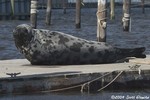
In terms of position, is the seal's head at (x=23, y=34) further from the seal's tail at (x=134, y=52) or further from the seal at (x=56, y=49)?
the seal's tail at (x=134, y=52)

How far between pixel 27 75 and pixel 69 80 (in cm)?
97

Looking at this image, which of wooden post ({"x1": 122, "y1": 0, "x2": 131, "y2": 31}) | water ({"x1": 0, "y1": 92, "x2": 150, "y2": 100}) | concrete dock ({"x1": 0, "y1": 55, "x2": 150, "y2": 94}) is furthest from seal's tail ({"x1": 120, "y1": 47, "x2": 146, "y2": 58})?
wooden post ({"x1": 122, "y1": 0, "x2": 131, "y2": 31})

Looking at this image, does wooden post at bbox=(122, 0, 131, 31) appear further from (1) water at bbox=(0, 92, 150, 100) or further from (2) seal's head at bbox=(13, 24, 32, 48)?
(1) water at bbox=(0, 92, 150, 100)

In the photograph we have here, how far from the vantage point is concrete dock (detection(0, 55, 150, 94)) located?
13586 millimetres

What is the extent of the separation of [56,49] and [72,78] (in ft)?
6.92

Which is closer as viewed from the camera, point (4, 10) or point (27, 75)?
point (27, 75)

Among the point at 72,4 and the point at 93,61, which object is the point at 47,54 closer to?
the point at 93,61

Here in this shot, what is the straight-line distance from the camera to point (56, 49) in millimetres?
15914

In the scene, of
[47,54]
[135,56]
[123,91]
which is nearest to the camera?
[123,91]

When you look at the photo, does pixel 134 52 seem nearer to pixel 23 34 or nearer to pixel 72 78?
pixel 23 34

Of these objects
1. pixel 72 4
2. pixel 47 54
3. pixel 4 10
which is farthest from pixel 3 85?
pixel 72 4

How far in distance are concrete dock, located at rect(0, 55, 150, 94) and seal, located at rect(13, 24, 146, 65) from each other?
70cm

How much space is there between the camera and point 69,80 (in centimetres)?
1395

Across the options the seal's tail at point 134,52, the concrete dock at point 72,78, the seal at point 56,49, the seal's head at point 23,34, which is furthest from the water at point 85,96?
the seal's tail at point 134,52
